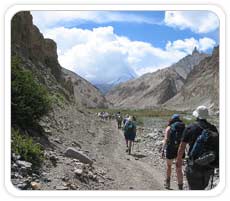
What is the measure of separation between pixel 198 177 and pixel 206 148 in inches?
17.4

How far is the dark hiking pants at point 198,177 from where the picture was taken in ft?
21.6

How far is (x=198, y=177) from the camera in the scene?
6.61 meters

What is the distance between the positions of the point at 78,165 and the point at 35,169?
1353mm

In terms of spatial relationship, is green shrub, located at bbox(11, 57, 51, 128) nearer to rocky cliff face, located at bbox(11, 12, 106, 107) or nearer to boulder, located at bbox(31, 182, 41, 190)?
boulder, located at bbox(31, 182, 41, 190)

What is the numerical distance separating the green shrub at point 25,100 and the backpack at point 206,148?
450 cm

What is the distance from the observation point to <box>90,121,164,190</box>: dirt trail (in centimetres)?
873

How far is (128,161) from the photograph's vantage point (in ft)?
39.5

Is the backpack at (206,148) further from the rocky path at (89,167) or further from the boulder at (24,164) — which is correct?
the boulder at (24,164)

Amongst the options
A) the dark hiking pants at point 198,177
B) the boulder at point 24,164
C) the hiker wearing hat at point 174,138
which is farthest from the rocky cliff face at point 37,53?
the dark hiking pants at point 198,177
